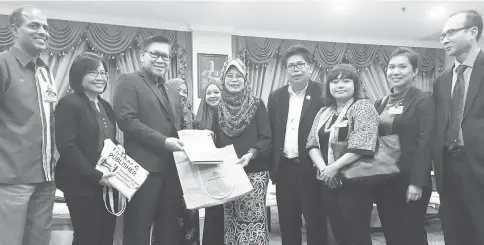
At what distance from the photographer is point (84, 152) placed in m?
1.82

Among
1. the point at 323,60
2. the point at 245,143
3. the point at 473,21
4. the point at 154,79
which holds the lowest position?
the point at 245,143

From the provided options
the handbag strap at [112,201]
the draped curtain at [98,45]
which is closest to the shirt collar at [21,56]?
the handbag strap at [112,201]

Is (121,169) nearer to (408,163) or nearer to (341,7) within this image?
(408,163)

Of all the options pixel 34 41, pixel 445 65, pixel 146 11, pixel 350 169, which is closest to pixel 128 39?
pixel 146 11

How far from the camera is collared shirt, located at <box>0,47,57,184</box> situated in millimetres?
1583

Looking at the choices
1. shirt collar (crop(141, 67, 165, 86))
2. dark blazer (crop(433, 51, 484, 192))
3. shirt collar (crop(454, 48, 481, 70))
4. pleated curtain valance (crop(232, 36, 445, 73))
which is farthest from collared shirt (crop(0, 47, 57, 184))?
pleated curtain valance (crop(232, 36, 445, 73))

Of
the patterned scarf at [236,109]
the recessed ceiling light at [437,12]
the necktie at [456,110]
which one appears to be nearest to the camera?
the necktie at [456,110]

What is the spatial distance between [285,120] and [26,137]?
4.54ft

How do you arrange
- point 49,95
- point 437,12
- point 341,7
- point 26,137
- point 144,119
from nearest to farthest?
point 26,137 → point 49,95 → point 144,119 → point 341,7 → point 437,12

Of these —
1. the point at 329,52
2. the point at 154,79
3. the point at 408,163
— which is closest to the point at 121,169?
the point at 154,79

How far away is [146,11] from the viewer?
15.8ft

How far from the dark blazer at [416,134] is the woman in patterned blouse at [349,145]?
0.19 meters

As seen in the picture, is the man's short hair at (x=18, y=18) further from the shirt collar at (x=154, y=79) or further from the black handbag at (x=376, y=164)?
the black handbag at (x=376, y=164)

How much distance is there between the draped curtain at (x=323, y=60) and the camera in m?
5.66
